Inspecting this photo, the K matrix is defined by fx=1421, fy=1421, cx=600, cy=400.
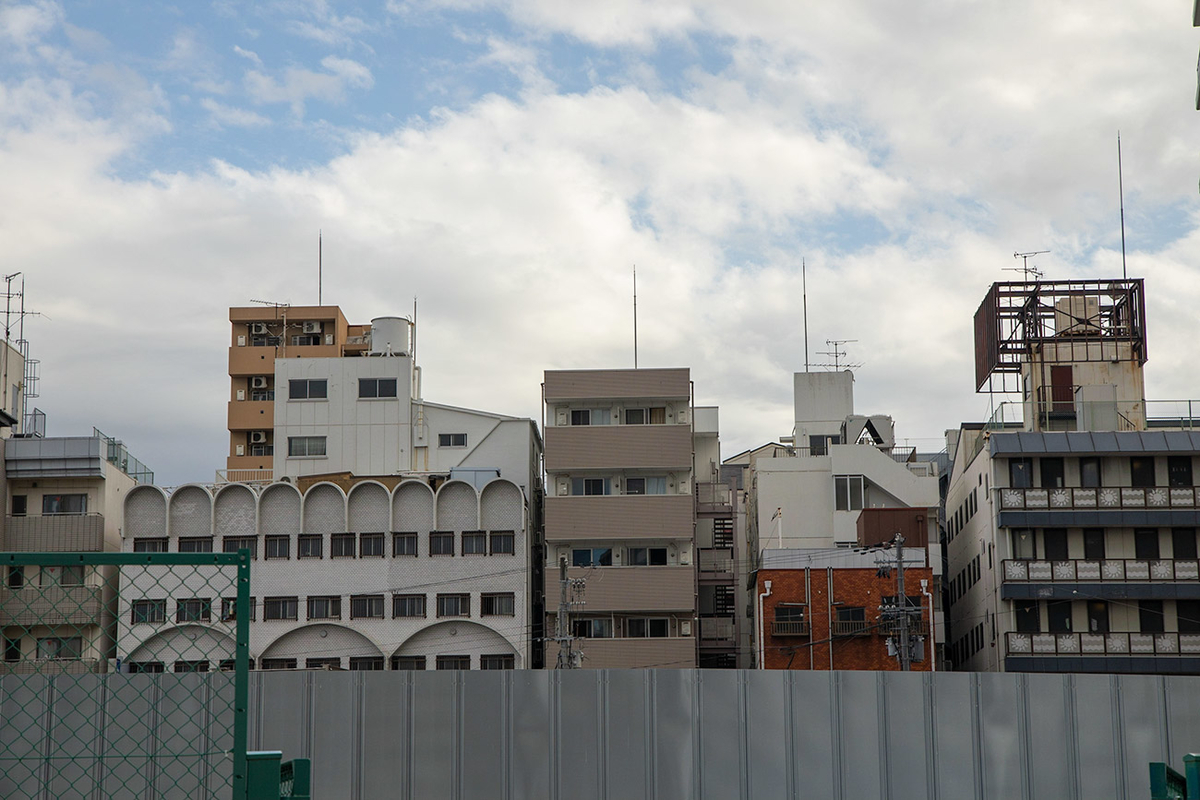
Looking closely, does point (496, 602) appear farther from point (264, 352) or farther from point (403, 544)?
point (264, 352)

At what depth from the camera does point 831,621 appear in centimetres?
6125

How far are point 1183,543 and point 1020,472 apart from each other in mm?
7176

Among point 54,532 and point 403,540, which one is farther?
point 403,540

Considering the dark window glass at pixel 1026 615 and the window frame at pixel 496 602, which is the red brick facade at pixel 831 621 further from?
the window frame at pixel 496 602

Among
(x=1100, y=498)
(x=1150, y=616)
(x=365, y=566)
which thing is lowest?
(x=1150, y=616)

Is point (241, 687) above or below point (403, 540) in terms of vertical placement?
below

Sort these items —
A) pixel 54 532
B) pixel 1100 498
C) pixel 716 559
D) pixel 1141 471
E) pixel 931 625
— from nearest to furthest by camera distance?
pixel 1100 498 → pixel 1141 471 → pixel 931 625 → pixel 54 532 → pixel 716 559

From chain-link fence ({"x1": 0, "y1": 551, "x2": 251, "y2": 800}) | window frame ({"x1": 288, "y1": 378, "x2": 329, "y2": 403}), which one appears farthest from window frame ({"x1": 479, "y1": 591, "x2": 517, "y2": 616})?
window frame ({"x1": 288, "y1": 378, "x2": 329, "y2": 403})

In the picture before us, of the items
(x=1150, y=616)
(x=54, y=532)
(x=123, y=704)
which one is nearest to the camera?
(x=123, y=704)

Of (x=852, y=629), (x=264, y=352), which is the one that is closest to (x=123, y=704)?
(x=852, y=629)

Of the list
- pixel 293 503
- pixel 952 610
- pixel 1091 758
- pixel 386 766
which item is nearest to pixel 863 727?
pixel 1091 758

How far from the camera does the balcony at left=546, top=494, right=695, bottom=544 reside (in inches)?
2628

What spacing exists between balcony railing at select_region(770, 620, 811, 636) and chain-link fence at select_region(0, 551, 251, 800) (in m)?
22.9

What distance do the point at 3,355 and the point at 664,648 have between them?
35971 mm
